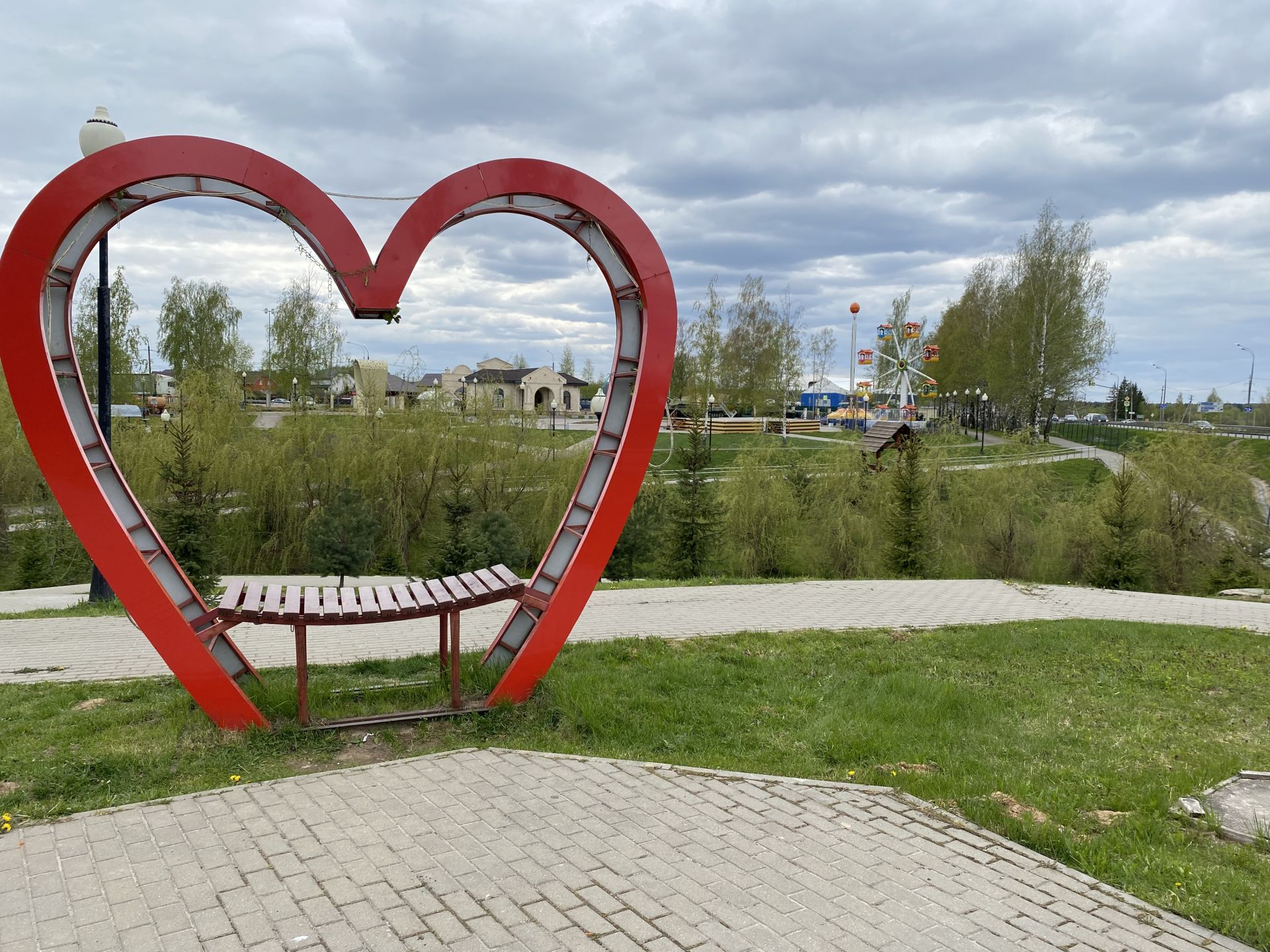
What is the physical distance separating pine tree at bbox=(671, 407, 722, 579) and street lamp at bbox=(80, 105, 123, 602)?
11.7m

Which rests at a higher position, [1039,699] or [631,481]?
[631,481]

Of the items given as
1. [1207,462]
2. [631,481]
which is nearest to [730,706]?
[631,481]

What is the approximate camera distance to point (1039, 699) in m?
6.46

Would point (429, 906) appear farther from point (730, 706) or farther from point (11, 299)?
point (11, 299)

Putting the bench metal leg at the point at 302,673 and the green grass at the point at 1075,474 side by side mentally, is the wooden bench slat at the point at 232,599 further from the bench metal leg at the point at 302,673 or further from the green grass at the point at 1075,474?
the green grass at the point at 1075,474

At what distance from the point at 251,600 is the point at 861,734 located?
3953 mm

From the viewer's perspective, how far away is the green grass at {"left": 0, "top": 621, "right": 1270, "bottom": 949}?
4.12 metres

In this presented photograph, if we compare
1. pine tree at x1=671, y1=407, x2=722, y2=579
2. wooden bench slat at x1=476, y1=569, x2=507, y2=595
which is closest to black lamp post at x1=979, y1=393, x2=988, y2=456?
pine tree at x1=671, y1=407, x2=722, y2=579

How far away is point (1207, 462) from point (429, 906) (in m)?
22.7

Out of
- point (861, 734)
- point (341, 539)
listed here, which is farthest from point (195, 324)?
point (861, 734)

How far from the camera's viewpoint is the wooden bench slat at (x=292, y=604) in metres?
5.15

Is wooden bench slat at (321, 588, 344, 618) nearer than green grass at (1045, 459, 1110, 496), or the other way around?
wooden bench slat at (321, 588, 344, 618)

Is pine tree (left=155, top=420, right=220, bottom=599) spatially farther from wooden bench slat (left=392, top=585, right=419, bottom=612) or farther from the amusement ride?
the amusement ride

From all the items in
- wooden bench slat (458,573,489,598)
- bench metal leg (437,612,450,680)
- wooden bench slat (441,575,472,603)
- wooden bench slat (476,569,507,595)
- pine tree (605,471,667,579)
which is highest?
wooden bench slat (476,569,507,595)
